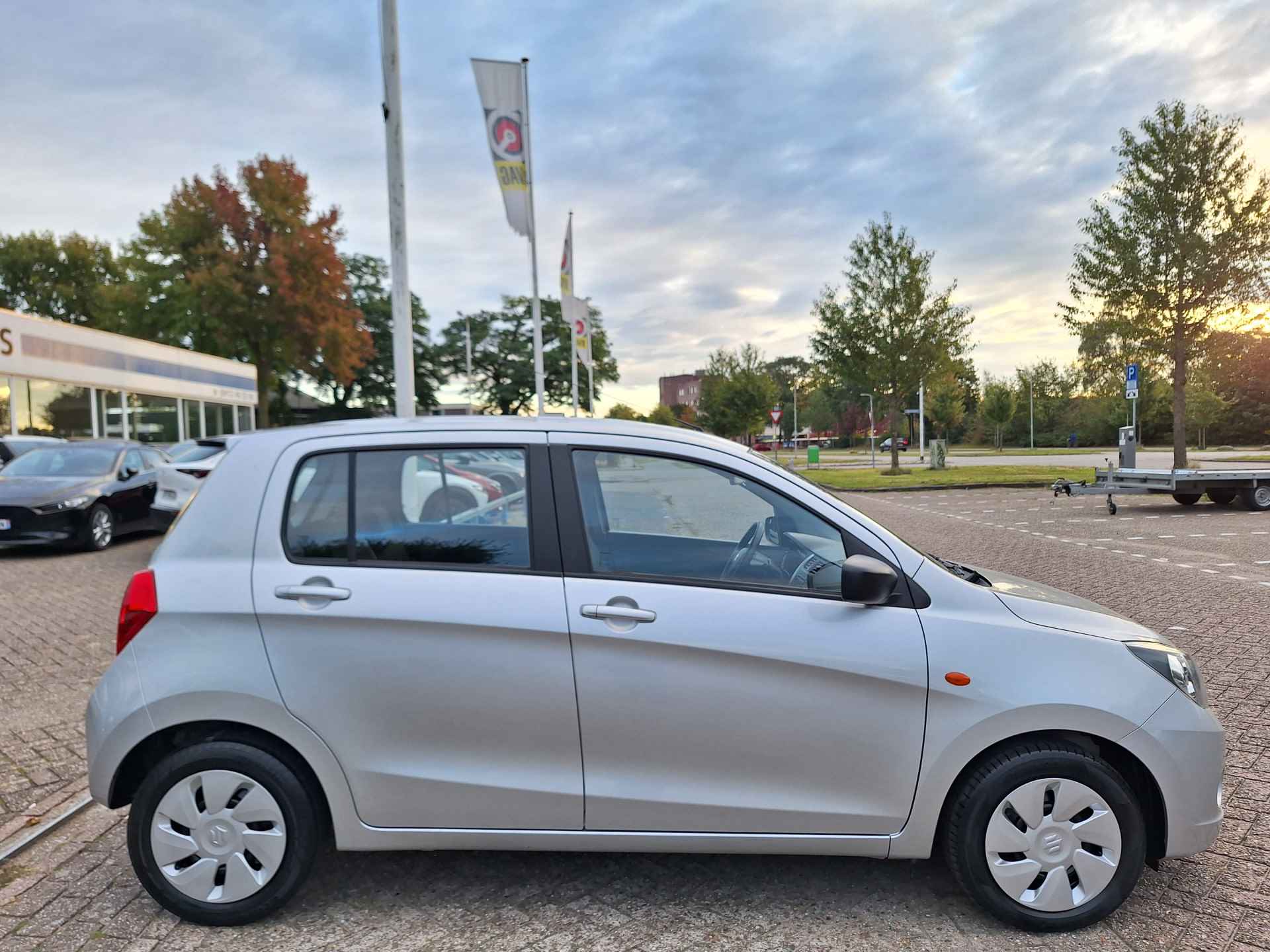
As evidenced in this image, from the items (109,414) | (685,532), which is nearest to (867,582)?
(685,532)

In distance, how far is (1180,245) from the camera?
65.0 feet

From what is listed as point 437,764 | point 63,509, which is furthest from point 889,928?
point 63,509

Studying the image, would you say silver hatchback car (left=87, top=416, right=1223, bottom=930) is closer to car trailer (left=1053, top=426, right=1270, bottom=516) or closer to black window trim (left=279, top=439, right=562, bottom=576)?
black window trim (left=279, top=439, right=562, bottom=576)

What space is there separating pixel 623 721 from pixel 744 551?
0.74 metres

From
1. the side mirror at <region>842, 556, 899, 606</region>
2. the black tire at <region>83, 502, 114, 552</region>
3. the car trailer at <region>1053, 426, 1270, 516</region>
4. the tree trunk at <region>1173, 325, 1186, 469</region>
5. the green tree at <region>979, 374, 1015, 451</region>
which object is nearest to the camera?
the side mirror at <region>842, 556, 899, 606</region>

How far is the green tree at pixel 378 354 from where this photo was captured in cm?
5797

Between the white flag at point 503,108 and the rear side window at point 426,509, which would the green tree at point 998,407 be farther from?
the rear side window at point 426,509

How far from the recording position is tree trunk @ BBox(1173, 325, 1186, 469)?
20.4m

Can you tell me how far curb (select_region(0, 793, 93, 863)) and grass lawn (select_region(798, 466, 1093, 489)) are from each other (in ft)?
58.3

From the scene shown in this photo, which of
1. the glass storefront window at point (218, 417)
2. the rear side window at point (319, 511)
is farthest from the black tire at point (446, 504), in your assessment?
the glass storefront window at point (218, 417)

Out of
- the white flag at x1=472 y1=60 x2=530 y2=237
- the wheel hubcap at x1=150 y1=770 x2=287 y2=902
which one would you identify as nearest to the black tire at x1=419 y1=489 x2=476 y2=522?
the wheel hubcap at x1=150 y1=770 x2=287 y2=902

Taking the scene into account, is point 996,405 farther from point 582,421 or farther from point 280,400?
point 582,421

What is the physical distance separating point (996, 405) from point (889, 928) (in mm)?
72043

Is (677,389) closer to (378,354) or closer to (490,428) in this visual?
(378,354)
